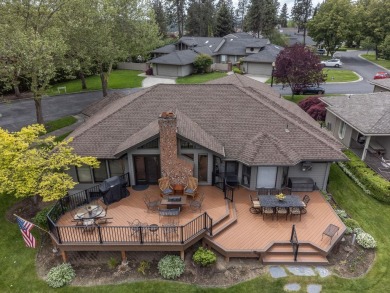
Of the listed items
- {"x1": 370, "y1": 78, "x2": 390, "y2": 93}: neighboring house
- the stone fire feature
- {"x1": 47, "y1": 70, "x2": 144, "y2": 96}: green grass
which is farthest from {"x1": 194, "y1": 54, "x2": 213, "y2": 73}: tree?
the stone fire feature

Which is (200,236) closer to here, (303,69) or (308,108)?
(308,108)

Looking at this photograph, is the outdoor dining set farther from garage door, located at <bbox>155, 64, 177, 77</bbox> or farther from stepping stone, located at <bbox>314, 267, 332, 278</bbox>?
garage door, located at <bbox>155, 64, 177, 77</bbox>

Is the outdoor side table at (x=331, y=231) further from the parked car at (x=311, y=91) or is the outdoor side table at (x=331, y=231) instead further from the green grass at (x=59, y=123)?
the parked car at (x=311, y=91)

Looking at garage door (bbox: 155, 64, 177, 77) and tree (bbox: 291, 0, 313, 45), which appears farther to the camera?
tree (bbox: 291, 0, 313, 45)

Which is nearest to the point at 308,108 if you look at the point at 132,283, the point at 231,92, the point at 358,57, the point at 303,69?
the point at 303,69

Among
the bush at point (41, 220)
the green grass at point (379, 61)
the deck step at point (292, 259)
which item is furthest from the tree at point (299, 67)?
the green grass at point (379, 61)
